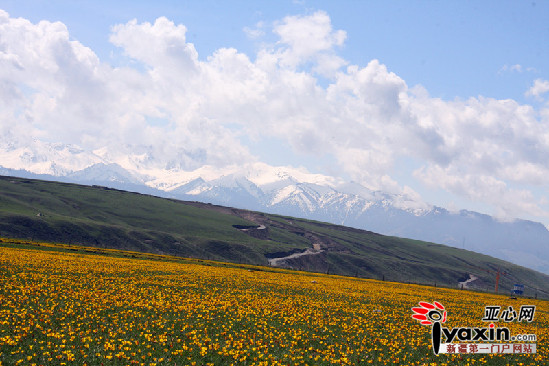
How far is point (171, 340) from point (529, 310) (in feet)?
51.5

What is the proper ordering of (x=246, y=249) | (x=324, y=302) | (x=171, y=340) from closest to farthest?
(x=171, y=340) → (x=324, y=302) → (x=246, y=249)

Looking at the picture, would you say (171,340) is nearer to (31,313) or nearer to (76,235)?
(31,313)

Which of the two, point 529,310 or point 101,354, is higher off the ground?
point 529,310

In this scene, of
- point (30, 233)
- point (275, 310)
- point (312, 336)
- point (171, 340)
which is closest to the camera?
point (171, 340)

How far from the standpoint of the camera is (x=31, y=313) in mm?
21969

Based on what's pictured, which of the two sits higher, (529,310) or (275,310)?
(529,310)

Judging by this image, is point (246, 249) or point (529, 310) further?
point (246, 249)

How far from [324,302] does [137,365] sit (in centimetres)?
2546

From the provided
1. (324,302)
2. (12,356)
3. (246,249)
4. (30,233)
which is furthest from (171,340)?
(246,249)

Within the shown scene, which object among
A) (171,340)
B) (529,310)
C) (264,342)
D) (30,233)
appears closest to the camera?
(529,310)

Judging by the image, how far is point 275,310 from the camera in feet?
100

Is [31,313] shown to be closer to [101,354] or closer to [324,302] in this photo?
[101,354]

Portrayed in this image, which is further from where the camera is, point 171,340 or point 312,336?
point 312,336

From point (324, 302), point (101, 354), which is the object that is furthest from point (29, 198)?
point (101, 354)
